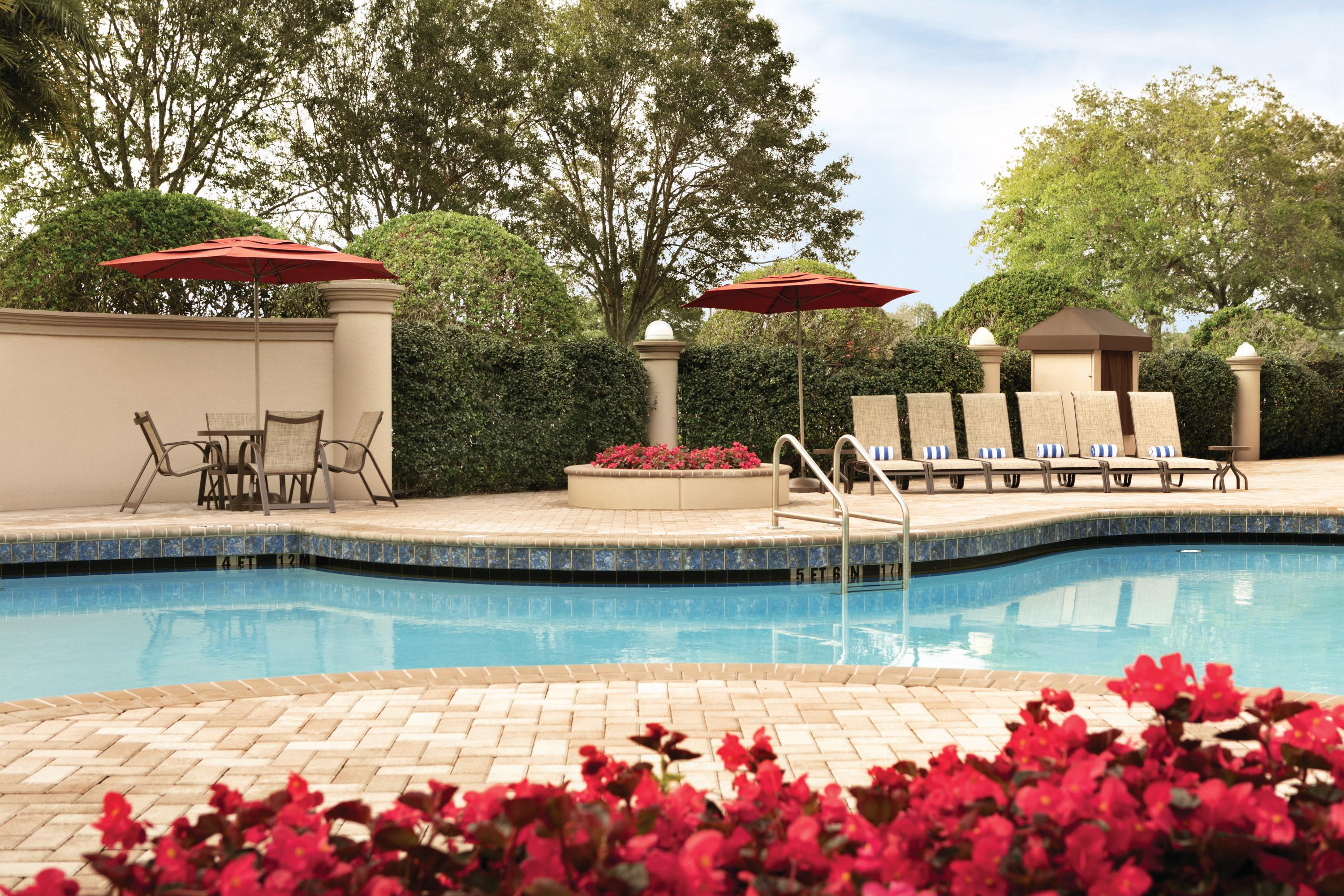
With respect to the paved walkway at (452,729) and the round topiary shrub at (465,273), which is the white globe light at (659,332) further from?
the paved walkway at (452,729)

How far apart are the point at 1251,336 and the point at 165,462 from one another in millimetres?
21383

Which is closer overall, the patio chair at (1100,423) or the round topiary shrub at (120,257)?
the round topiary shrub at (120,257)

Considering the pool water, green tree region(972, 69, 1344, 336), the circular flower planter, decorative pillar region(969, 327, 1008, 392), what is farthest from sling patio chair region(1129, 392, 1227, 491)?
green tree region(972, 69, 1344, 336)

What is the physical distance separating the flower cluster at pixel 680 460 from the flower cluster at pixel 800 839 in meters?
9.16

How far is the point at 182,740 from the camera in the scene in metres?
4.01

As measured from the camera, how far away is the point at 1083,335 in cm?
1758

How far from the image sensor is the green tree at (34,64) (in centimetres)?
1298

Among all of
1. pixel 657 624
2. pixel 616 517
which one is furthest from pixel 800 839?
pixel 616 517

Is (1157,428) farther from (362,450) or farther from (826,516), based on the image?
(362,450)

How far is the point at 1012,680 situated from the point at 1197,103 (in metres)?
33.5

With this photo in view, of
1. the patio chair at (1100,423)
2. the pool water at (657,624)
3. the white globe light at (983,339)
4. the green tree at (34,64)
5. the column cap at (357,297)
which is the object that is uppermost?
the green tree at (34,64)

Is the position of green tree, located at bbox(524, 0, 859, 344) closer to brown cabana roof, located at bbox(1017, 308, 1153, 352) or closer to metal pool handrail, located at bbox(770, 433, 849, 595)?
brown cabana roof, located at bbox(1017, 308, 1153, 352)

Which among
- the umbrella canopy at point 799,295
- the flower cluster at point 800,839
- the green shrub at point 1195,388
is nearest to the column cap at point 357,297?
the umbrella canopy at point 799,295

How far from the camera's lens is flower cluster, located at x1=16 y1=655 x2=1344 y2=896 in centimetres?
159
